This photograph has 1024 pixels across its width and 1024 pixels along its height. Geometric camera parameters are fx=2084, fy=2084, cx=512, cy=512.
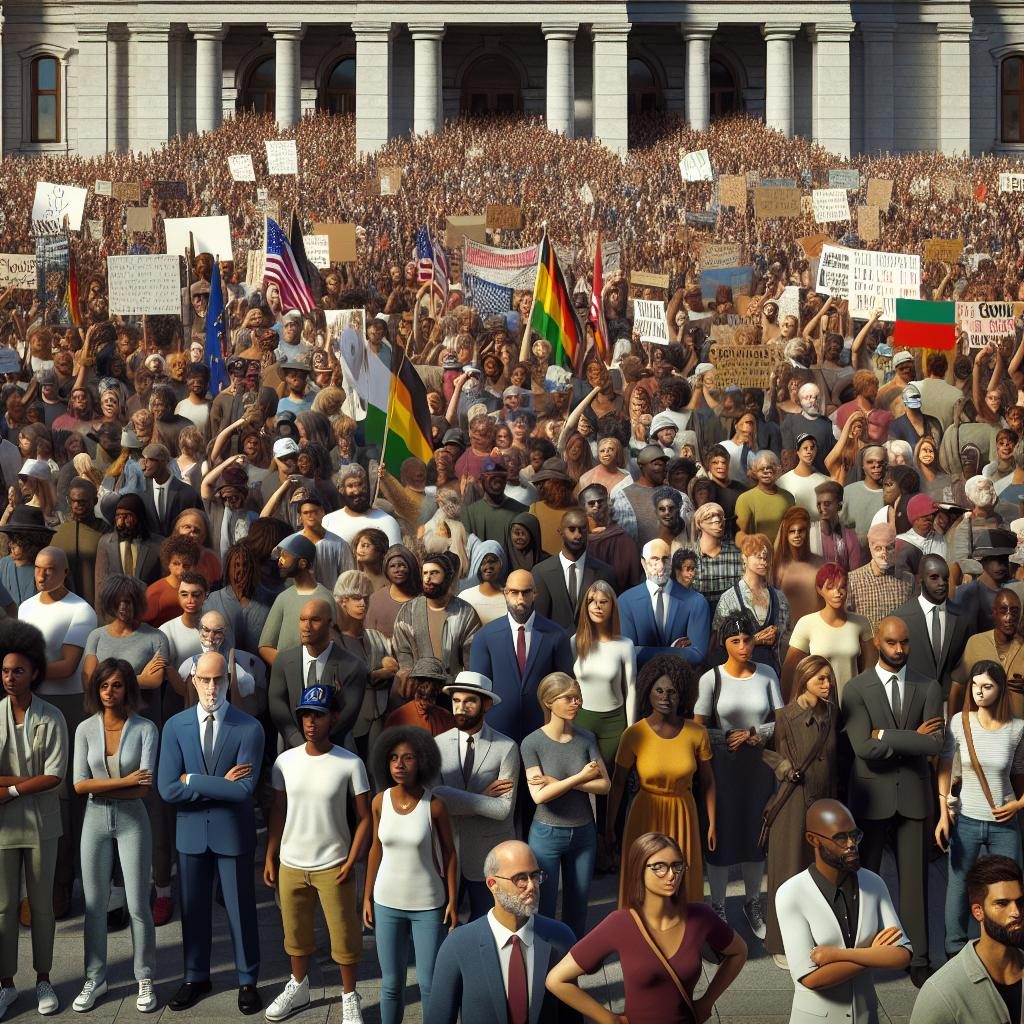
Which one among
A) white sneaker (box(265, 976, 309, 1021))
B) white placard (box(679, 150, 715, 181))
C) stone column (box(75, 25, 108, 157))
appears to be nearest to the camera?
white sneaker (box(265, 976, 309, 1021))

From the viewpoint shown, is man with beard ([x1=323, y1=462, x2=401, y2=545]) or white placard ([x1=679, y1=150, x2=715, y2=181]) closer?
man with beard ([x1=323, y1=462, x2=401, y2=545])

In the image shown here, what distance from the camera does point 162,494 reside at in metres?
12.8

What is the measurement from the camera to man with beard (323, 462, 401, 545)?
12156 mm

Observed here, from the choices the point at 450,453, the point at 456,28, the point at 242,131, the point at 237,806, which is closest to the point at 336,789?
the point at 237,806

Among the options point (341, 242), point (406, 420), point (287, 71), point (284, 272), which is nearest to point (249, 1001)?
point (406, 420)

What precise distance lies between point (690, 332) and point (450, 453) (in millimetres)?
6151

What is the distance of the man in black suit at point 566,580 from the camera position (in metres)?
11.5

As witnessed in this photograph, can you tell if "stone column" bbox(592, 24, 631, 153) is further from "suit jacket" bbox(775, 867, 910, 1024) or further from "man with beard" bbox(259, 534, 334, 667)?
"suit jacket" bbox(775, 867, 910, 1024)

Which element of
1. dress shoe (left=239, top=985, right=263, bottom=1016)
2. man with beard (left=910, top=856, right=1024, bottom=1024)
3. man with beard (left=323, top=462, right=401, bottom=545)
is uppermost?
man with beard (left=323, top=462, right=401, bottom=545)

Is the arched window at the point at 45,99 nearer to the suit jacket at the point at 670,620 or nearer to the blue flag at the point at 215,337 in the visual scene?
the blue flag at the point at 215,337

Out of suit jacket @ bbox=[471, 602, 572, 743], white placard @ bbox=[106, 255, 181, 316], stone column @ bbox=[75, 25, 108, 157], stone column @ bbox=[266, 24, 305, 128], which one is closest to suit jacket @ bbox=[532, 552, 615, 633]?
suit jacket @ bbox=[471, 602, 572, 743]

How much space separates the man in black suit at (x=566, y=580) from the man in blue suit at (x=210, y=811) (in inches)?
96.4

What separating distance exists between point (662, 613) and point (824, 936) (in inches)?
139

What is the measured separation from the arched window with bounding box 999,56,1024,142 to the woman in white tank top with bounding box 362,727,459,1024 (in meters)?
47.4
